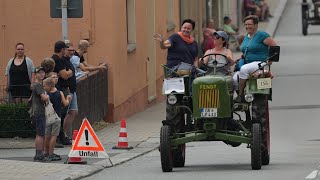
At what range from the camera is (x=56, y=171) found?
1672 cm

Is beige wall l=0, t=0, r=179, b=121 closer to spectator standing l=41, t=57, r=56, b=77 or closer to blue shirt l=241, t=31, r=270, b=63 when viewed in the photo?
spectator standing l=41, t=57, r=56, b=77

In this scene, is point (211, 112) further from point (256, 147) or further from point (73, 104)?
point (73, 104)

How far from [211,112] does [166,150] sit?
2.60 ft

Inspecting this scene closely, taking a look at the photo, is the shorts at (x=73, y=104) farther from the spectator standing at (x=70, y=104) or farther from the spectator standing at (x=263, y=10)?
the spectator standing at (x=263, y=10)

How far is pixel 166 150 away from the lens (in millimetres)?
16359

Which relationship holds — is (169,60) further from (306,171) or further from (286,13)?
(286,13)

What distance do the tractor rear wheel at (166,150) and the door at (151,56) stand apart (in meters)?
12.2

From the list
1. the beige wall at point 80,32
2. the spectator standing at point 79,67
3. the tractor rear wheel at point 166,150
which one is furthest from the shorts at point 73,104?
the tractor rear wheel at point 166,150

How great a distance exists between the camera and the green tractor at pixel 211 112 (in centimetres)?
1650

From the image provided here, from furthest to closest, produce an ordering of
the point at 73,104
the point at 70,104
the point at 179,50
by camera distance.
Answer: the point at 73,104 → the point at 70,104 → the point at 179,50

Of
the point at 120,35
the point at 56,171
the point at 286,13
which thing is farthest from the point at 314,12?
the point at 56,171

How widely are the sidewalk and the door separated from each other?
676mm

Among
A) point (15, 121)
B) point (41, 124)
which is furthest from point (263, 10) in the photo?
point (41, 124)

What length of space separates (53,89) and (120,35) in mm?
6263
